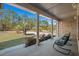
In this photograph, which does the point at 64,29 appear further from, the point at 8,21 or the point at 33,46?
the point at 8,21

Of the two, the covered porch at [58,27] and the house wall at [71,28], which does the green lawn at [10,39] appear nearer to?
the covered porch at [58,27]

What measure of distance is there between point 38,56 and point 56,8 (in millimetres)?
1324

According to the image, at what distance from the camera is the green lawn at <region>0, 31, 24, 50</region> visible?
3.14 metres

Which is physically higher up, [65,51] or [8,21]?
[8,21]

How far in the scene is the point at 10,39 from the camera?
10.5 feet

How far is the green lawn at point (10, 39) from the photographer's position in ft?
10.3

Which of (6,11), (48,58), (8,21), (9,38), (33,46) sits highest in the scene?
(6,11)

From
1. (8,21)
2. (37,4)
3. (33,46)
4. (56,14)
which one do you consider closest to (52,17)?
(56,14)

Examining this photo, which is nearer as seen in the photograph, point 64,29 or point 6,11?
point 6,11

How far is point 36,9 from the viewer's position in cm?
318

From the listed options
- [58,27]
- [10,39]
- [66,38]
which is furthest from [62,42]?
[10,39]

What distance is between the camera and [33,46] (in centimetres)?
335

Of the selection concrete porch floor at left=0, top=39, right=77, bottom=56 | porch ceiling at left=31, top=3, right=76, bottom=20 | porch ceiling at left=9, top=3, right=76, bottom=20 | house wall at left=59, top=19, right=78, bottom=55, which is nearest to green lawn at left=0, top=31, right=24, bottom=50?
concrete porch floor at left=0, top=39, right=77, bottom=56

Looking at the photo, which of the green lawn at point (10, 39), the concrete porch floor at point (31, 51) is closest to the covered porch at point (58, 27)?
the concrete porch floor at point (31, 51)
